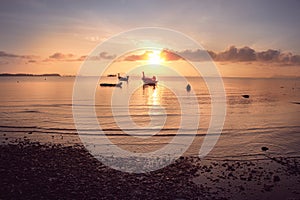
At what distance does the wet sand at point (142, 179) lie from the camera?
1307cm

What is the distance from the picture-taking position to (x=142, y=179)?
15.2m

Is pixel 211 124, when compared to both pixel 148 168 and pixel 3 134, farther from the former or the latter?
pixel 3 134

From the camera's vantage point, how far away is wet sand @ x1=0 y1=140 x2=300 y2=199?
13.1 meters

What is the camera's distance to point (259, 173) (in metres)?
17.0

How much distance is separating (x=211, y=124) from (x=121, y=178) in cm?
2335

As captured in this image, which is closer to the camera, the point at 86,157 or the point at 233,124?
the point at 86,157

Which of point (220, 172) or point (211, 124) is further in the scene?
point (211, 124)

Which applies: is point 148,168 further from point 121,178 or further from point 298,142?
point 298,142

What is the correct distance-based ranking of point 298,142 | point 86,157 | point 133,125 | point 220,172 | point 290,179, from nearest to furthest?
point 290,179 < point 220,172 < point 86,157 < point 298,142 < point 133,125

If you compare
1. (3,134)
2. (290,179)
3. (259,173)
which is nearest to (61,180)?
(259,173)

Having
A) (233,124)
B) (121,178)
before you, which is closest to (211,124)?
(233,124)

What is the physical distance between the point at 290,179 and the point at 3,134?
26519mm

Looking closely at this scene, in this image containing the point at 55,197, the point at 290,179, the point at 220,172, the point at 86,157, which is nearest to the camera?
the point at 55,197

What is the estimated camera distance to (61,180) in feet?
47.0
